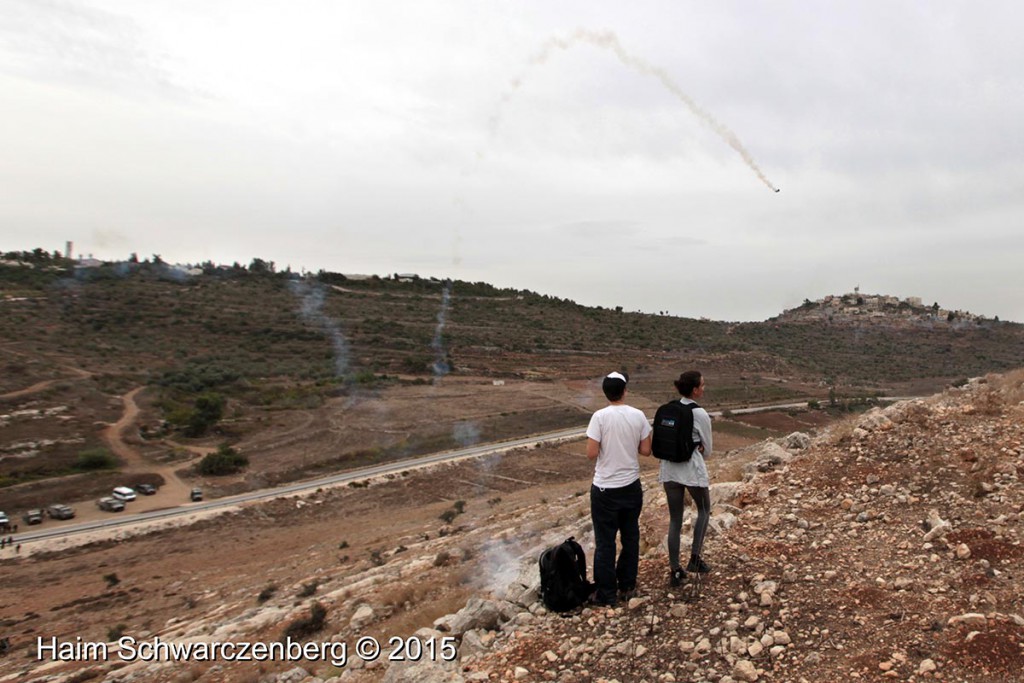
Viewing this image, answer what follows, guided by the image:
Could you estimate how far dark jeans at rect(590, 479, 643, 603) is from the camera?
240 inches

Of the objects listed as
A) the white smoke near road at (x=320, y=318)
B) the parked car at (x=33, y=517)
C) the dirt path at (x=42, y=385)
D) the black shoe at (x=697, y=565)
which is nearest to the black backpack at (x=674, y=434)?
the black shoe at (x=697, y=565)

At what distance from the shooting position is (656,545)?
7836 millimetres

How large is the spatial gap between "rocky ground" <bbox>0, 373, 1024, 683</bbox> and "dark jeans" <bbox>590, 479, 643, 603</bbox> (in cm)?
24

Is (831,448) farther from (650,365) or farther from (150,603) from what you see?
(650,365)

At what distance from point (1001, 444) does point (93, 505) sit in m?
37.9

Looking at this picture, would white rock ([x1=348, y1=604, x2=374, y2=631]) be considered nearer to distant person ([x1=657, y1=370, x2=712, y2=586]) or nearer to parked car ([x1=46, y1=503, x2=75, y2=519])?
distant person ([x1=657, y1=370, x2=712, y2=586])

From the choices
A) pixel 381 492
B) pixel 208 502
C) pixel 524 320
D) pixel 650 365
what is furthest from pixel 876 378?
pixel 208 502

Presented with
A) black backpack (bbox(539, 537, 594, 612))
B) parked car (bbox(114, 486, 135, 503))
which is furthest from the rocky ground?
parked car (bbox(114, 486, 135, 503))

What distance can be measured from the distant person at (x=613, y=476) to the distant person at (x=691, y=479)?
367 millimetres

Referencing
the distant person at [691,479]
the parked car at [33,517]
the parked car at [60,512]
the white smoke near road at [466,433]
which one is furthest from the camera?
the white smoke near road at [466,433]

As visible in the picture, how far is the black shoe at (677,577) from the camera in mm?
6289

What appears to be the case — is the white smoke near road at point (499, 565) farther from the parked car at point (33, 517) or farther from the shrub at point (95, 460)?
the shrub at point (95, 460)

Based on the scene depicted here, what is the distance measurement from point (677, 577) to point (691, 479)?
1021 millimetres

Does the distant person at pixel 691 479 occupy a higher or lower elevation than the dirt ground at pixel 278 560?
higher
